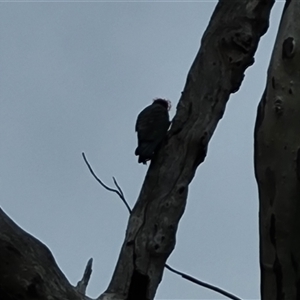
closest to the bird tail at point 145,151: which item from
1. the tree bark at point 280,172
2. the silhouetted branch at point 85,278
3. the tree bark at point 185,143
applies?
the tree bark at point 185,143

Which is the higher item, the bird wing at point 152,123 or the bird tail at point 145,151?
the bird wing at point 152,123

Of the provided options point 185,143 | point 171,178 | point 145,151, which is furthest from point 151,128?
point 171,178

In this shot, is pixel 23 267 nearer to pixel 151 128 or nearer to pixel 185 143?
pixel 185 143

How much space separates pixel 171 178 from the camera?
3.68 meters

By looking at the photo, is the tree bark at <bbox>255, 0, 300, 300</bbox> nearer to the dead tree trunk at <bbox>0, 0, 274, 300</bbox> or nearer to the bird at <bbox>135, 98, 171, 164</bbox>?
the dead tree trunk at <bbox>0, 0, 274, 300</bbox>

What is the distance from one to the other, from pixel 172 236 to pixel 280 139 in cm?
77

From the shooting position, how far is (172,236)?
11.5 ft

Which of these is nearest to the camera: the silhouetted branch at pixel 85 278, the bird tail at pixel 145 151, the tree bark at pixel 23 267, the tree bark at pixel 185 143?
the tree bark at pixel 23 267

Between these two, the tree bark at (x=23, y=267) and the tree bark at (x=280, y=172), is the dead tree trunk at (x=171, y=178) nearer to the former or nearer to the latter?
the tree bark at (x=23, y=267)

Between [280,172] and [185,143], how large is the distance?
2.76ft

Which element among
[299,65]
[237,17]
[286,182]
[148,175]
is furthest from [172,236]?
[237,17]

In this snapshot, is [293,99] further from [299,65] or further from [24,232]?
[24,232]

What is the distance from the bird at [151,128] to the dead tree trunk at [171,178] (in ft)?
0.43

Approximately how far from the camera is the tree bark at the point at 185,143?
344 cm
